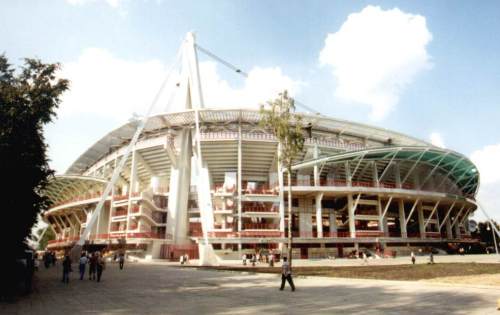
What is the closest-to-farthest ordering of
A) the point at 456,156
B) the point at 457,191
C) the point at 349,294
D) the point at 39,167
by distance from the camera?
the point at 349,294, the point at 39,167, the point at 456,156, the point at 457,191

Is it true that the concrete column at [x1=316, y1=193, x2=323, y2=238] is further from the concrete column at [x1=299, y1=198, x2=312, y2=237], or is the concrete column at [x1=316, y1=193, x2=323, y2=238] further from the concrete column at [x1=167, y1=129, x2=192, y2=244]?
the concrete column at [x1=167, y1=129, x2=192, y2=244]

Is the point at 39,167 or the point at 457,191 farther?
the point at 457,191

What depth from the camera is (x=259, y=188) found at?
4975cm

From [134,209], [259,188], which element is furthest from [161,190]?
[259,188]

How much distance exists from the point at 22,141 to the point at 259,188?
37672mm

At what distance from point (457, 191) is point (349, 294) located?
184 ft

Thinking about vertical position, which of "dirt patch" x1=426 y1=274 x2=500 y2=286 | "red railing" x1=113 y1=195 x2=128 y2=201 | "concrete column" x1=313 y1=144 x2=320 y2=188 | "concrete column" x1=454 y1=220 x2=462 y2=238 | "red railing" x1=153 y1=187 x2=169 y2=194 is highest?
"concrete column" x1=313 y1=144 x2=320 y2=188

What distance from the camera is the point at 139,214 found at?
4562 centimetres

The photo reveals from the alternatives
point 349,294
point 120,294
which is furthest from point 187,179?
point 349,294

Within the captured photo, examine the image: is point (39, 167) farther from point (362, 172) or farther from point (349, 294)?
point (362, 172)

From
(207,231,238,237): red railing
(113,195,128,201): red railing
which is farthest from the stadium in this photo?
(113,195,128,201): red railing

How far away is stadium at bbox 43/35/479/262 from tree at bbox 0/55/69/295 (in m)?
25.6

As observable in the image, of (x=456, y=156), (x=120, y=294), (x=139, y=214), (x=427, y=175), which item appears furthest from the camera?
(x=427, y=175)

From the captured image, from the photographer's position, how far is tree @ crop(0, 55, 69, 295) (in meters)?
13.7
